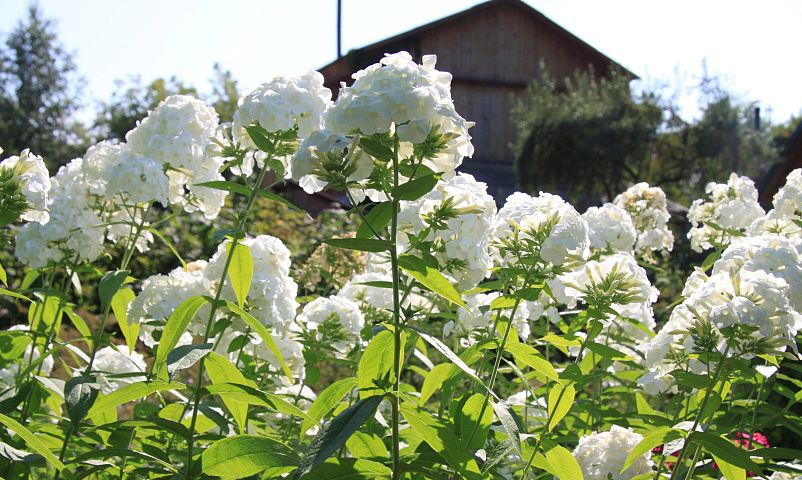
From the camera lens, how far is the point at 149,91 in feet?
105

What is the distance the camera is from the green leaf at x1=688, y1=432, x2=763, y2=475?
4.82ft

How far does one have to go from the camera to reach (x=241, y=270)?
1.79m

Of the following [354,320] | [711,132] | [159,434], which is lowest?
[159,434]

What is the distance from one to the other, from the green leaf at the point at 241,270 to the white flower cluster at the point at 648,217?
2.47m

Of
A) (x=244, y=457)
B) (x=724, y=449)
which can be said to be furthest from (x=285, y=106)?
(x=724, y=449)

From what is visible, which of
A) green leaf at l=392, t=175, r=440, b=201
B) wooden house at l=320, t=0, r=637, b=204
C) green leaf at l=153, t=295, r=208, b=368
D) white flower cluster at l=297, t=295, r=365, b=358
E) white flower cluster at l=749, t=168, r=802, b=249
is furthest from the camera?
wooden house at l=320, t=0, r=637, b=204

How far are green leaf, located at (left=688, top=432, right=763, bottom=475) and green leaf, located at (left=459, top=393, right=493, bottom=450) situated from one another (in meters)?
0.51

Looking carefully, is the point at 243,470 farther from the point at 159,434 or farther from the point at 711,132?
the point at 711,132

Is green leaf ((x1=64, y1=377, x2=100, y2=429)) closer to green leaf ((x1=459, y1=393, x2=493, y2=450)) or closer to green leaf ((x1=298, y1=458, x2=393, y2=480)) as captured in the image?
green leaf ((x1=298, y1=458, x2=393, y2=480))

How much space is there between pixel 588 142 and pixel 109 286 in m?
16.8

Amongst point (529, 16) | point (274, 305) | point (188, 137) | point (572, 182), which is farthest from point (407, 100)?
point (529, 16)

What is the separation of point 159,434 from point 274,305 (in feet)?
2.01

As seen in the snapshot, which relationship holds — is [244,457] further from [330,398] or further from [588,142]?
[588,142]

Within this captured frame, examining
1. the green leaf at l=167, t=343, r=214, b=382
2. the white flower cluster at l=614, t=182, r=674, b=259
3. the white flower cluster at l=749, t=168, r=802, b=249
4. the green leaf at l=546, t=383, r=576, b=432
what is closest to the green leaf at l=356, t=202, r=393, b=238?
the green leaf at l=167, t=343, r=214, b=382
